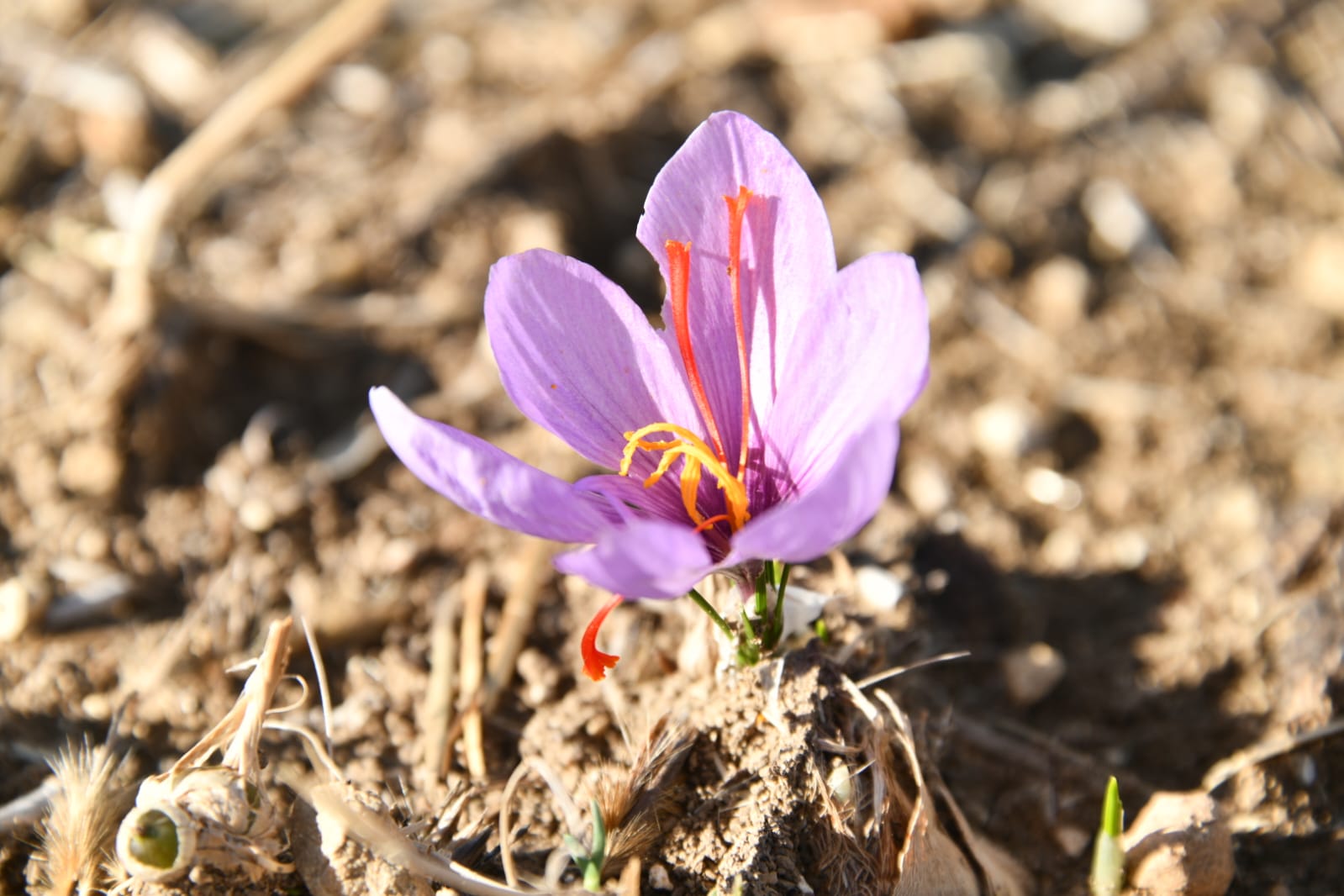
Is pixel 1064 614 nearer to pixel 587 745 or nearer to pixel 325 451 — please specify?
pixel 587 745

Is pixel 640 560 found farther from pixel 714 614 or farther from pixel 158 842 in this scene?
pixel 158 842

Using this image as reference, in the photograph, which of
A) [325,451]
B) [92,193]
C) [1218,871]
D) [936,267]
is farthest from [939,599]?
[92,193]

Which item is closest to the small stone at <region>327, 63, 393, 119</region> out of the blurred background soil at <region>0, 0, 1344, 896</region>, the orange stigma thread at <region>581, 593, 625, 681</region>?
the blurred background soil at <region>0, 0, 1344, 896</region>

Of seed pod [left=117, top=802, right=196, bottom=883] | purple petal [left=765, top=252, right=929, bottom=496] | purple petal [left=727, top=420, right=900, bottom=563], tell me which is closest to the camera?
purple petal [left=727, top=420, right=900, bottom=563]

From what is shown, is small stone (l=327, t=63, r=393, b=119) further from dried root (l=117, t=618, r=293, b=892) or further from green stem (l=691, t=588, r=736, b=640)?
green stem (l=691, t=588, r=736, b=640)

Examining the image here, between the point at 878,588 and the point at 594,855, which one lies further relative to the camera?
the point at 878,588

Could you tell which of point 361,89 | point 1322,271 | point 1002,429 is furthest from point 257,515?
point 1322,271

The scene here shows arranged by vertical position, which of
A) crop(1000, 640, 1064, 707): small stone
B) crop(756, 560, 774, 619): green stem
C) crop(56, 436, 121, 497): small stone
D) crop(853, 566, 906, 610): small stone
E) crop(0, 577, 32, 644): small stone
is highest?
crop(756, 560, 774, 619): green stem
